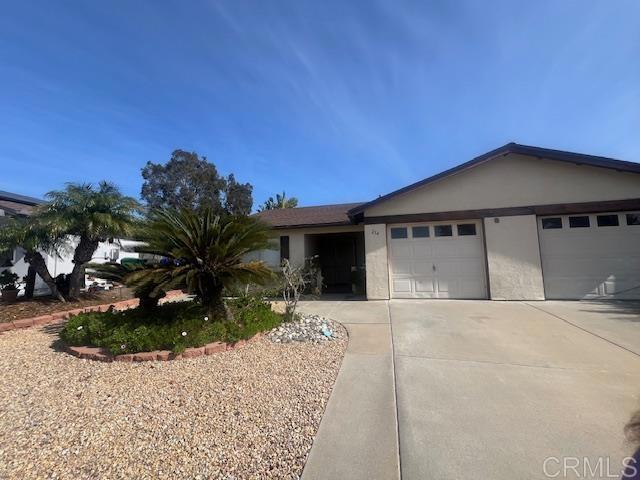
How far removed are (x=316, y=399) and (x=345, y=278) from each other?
1221cm

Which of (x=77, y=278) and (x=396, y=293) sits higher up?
(x=77, y=278)

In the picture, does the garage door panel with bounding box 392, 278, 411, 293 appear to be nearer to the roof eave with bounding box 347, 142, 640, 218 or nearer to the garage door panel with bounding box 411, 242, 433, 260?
the garage door panel with bounding box 411, 242, 433, 260

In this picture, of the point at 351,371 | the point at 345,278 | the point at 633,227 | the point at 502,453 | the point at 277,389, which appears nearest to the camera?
the point at 502,453

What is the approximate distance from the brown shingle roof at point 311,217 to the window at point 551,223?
660cm

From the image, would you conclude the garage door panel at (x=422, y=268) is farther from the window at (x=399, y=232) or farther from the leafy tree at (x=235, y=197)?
the leafy tree at (x=235, y=197)

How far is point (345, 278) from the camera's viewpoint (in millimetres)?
15789

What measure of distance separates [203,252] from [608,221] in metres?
11.5

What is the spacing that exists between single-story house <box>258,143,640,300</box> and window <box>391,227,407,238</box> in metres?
0.03

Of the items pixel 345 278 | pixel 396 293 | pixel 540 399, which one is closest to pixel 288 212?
pixel 345 278

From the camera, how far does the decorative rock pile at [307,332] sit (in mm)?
6082

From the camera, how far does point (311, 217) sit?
14.5 metres

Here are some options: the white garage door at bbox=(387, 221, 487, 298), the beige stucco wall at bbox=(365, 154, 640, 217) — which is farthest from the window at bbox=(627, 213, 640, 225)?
the white garage door at bbox=(387, 221, 487, 298)

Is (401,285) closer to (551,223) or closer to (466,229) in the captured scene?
(466,229)

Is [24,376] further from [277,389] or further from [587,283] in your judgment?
[587,283]
